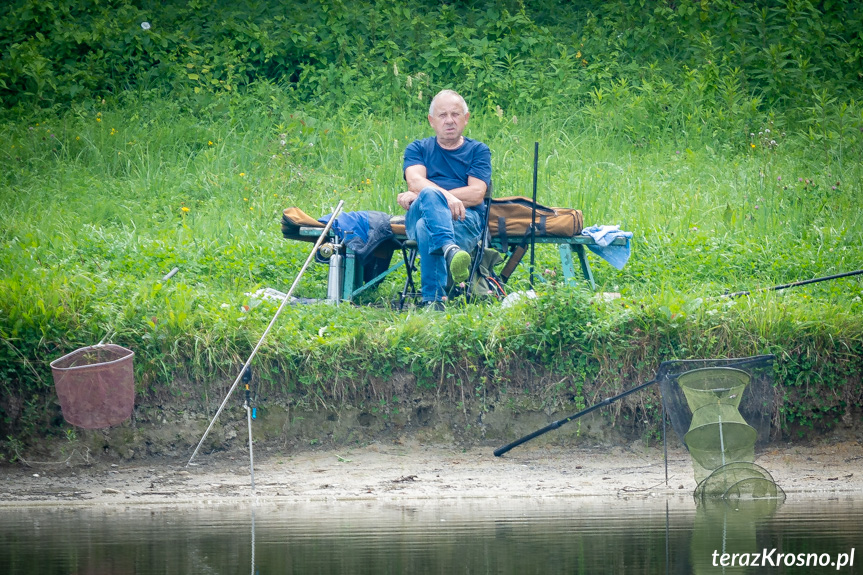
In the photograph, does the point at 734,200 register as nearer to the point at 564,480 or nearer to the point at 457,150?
the point at 457,150

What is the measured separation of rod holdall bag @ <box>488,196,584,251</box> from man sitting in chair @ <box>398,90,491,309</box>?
0.45 ft

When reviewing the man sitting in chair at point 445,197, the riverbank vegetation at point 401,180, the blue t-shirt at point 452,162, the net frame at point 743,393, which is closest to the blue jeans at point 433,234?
the man sitting in chair at point 445,197

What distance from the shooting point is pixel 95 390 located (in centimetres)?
614

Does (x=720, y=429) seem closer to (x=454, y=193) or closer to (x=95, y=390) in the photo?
(x=454, y=193)

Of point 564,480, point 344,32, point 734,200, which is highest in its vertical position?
point 344,32

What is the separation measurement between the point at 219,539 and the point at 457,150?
4.02 metres

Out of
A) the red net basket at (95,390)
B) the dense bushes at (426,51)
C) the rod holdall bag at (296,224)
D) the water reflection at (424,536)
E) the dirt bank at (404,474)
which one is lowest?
the dirt bank at (404,474)

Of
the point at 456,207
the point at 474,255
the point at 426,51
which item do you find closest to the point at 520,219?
the point at 474,255

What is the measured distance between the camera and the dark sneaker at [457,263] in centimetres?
700

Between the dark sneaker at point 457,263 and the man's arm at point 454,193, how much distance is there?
421 mm

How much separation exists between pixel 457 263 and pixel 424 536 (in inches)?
100.0

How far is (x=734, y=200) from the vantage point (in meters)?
10.3

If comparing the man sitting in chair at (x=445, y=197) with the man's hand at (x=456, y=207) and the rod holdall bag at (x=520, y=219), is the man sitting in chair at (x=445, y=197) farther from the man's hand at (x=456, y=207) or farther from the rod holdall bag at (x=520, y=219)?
the rod holdall bag at (x=520, y=219)

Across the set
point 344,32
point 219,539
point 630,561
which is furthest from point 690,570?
point 344,32
